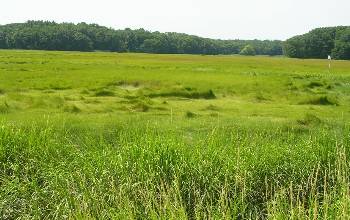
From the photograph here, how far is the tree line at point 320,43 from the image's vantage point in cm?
12424

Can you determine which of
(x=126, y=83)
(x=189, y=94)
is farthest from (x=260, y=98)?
(x=126, y=83)

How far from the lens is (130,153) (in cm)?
1186

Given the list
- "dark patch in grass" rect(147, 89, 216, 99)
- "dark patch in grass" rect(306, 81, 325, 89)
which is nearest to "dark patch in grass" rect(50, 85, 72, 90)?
"dark patch in grass" rect(147, 89, 216, 99)

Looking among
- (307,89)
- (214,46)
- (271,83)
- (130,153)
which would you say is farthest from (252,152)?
(214,46)

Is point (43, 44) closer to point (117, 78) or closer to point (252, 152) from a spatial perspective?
point (117, 78)

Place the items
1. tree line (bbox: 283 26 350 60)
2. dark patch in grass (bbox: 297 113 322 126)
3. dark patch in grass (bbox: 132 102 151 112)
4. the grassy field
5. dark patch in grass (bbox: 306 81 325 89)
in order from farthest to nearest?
1. tree line (bbox: 283 26 350 60)
2. dark patch in grass (bbox: 306 81 325 89)
3. dark patch in grass (bbox: 132 102 151 112)
4. dark patch in grass (bbox: 297 113 322 126)
5. the grassy field

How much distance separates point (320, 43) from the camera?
135 meters

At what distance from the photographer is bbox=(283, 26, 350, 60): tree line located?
124 metres

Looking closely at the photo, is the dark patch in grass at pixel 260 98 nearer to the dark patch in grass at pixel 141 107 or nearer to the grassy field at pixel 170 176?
the dark patch in grass at pixel 141 107

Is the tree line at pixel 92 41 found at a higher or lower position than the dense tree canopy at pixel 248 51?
higher

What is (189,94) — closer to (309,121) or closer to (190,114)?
(190,114)

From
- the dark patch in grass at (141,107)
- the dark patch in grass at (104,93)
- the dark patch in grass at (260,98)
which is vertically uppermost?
the dark patch in grass at (104,93)

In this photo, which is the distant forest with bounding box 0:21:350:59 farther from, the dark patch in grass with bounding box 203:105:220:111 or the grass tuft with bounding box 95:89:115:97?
the dark patch in grass with bounding box 203:105:220:111

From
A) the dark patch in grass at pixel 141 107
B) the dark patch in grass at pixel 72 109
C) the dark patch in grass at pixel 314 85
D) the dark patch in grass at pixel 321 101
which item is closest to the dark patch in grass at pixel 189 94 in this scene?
the dark patch in grass at pixel 141 107
